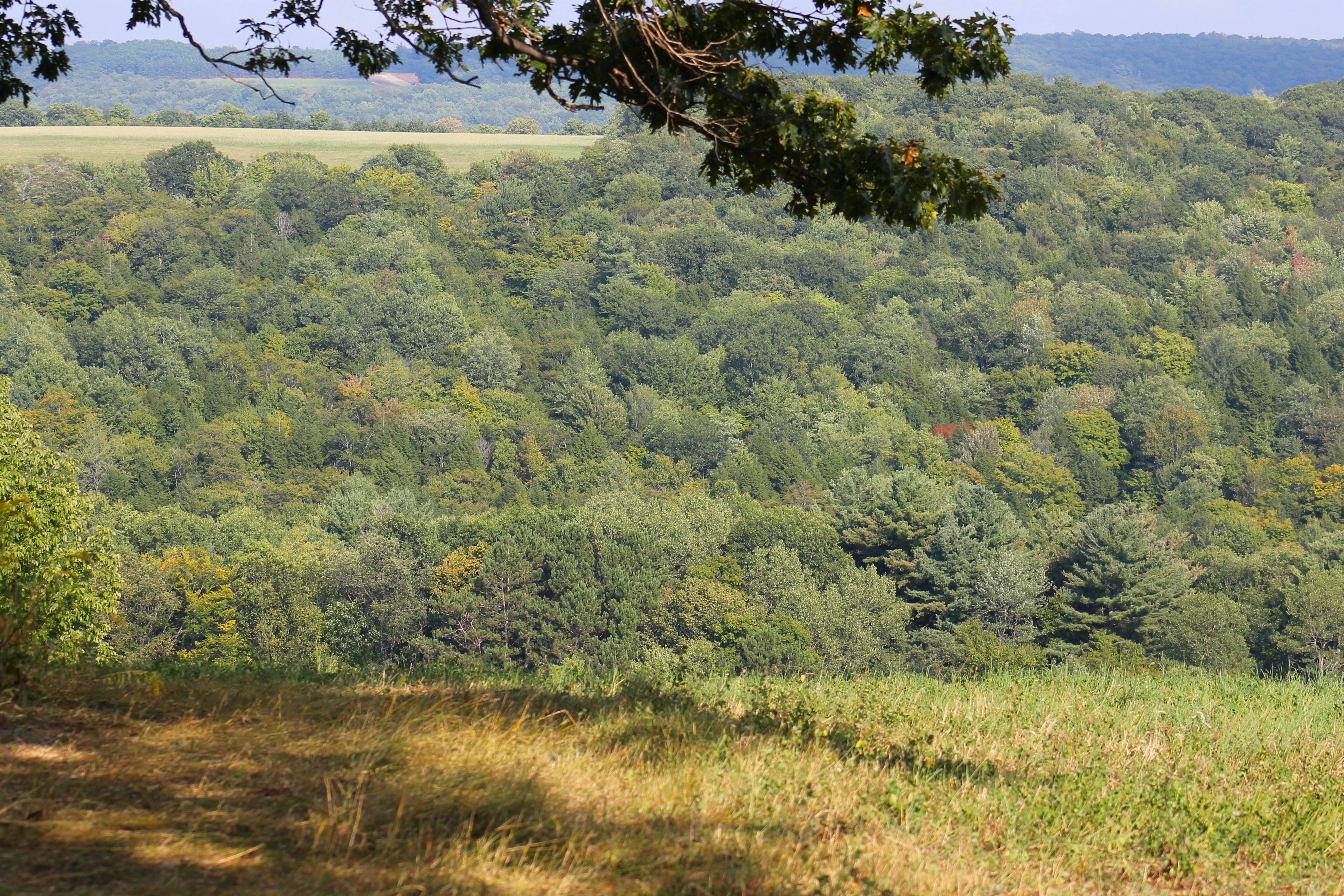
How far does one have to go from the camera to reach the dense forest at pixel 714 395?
45156mm

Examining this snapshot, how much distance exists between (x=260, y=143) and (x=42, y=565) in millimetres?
115881

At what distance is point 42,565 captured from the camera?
14320 millimetres

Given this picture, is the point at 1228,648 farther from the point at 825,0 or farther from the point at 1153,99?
the point at 1153,99

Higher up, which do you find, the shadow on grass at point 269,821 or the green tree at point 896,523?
the shadow on grass at point 269,821

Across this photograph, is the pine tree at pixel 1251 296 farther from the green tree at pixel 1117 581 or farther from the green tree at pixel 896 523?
the green tree at pixel 1117 581

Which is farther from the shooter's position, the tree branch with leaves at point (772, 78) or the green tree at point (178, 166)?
the green tree at point (178, 166)

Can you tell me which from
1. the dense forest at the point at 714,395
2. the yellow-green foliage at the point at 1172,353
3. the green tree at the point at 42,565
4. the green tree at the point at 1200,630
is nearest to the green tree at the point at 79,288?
the dense forest at the point at 714,395

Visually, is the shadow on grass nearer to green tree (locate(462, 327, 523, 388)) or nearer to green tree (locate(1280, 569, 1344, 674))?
green tree (locate(1280, 569, 1344, 674))

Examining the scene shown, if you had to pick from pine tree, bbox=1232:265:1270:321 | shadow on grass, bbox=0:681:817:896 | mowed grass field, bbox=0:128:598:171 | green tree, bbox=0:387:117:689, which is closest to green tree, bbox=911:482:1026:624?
green tree, bbox=0:387:117:689

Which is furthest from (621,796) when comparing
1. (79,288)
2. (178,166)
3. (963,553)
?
(178,166)

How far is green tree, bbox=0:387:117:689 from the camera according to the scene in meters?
4.49

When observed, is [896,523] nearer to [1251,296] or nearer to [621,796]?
[621,796]

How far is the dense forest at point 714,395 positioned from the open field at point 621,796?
9.51ft

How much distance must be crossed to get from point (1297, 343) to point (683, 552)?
61.5 m
